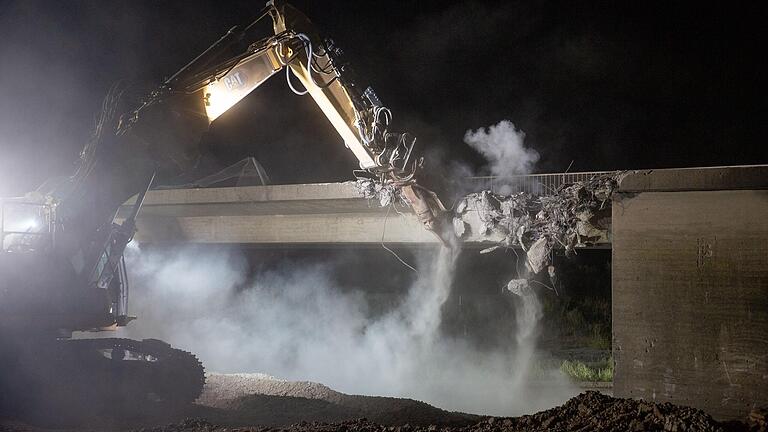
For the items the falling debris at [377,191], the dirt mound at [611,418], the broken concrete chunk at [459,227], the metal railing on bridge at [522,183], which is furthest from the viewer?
the metal railing on bridge at [522,183]

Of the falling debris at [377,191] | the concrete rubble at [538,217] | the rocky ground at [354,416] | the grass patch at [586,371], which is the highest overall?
the falling debris at [377,191]

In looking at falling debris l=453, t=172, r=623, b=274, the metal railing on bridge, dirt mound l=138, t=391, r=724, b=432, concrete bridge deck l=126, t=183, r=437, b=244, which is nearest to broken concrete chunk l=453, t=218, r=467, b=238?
falling debris l=453, t=172, r=623, b=274

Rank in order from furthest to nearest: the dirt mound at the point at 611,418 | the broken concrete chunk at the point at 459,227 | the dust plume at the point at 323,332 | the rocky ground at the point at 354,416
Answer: the dust plume at the point at 323,332, the broken concrete chunk at the point at 459,227, the rocky ground at the point at 354,416, the dirt mound at the point at 611,418

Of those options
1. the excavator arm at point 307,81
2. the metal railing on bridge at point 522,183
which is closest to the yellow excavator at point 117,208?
the excavator arm at point 307,81

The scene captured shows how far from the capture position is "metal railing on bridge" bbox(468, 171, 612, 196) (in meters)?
11.5

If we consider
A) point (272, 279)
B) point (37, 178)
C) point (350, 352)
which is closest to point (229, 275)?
point (272, 279)

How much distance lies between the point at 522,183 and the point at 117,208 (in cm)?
661

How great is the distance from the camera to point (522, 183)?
11922 mm

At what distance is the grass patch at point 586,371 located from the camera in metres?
14.6

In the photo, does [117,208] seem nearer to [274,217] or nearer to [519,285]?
[274,217]

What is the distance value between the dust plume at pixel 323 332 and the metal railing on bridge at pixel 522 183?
1.29 m

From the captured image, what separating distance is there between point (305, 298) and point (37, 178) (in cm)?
900

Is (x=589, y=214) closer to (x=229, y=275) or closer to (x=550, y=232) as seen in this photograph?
(x=550, y=232)

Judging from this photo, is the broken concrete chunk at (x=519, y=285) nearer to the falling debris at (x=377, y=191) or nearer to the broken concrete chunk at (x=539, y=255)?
the broken concrete chunk at (x=539, y=255)
